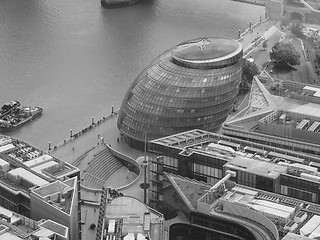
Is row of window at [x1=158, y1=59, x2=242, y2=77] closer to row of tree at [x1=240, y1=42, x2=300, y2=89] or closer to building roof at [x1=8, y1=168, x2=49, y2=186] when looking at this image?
row of tree at [x1=240, y1=42, x2=300, y2=89]

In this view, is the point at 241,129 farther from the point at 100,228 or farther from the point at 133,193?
the point at 100,228

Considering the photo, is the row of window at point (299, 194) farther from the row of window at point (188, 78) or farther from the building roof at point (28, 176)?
the row of window at point (188, 78)

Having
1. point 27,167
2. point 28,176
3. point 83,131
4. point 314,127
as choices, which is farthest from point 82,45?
point 28,176

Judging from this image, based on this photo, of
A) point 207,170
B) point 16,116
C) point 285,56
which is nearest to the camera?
point 207,170

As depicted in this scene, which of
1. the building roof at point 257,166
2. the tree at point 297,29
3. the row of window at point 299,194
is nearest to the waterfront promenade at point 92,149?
the building roof at point 257,166

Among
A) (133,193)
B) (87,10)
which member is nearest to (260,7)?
(87,10)

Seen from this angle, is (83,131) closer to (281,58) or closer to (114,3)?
(281,58)
